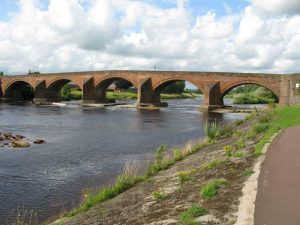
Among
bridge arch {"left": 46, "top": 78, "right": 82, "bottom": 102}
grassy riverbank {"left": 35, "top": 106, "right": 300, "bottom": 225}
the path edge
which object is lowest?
grassy riverbank {"left": 35, "top": 106, "right": 300, "bottom": 225}

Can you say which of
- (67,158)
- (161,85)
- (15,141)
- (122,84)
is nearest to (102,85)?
(161,85)

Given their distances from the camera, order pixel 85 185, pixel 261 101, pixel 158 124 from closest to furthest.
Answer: pixel 85 185 < pixel 158 124 < pixel 261 101

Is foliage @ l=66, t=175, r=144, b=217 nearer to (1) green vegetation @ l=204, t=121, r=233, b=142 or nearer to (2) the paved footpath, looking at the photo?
(2) the paved footpath

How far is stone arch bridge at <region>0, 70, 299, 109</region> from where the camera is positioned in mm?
52844

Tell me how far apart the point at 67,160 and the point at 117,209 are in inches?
430

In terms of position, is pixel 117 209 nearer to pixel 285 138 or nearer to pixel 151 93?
pixel 285 138

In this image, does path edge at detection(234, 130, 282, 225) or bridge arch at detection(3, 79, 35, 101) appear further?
bridge arch at detection(3, 79, 35, 101)

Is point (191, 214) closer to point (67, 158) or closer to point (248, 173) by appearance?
point (248, 173)

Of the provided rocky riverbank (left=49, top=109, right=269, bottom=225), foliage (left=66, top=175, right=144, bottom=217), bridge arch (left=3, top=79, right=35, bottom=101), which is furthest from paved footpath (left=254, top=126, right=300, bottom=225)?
bridge arch (left=3, top=79, right=35, bottom=101)

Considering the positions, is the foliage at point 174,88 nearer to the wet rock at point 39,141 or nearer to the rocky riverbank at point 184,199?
the wet rock at point 39,141

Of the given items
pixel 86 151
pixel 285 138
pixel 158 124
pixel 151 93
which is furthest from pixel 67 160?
pixel 151 93

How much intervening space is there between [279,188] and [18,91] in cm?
9045

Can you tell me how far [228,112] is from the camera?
178 ft

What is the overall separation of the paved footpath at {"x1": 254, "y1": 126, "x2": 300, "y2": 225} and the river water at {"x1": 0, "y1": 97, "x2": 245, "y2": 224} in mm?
6544
